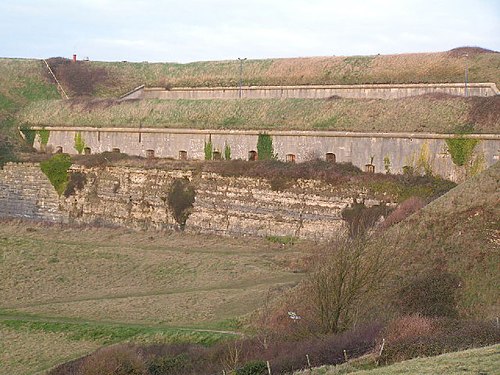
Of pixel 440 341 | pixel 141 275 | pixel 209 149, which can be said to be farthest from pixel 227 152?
pixel 440 341

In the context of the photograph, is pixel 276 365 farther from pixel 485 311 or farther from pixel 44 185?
pixel 44 185

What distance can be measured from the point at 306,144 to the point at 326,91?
843cm

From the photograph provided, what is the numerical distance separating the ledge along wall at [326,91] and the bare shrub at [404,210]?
9.69 metres

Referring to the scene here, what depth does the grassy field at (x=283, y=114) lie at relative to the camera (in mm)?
32281

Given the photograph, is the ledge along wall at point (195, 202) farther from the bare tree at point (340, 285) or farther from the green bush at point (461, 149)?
the bare tree at point (340, 285)

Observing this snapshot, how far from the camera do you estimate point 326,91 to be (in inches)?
1698

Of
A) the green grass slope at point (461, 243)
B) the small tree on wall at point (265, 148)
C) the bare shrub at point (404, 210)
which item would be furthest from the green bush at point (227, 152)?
the green grass slope at point (461, 243)

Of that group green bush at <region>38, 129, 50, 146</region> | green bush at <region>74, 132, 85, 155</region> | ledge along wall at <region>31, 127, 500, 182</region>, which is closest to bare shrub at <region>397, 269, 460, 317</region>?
ledge along wall at <region>31, 127, 500, 182</region>

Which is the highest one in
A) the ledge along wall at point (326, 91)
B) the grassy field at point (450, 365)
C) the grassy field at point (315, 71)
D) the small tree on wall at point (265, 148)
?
the grassy field at point (315, 71)

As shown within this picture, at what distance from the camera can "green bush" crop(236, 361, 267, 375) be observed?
14930mm

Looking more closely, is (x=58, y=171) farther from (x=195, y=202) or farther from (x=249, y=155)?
(x=249, y=155)

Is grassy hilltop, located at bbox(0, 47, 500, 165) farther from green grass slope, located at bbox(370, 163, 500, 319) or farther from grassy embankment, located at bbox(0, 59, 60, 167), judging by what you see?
green grass slope, located at bbox(370, 163, 500, 319)

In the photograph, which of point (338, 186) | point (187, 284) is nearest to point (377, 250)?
point (187, 284)

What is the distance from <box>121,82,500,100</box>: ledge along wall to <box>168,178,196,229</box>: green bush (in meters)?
9.66
